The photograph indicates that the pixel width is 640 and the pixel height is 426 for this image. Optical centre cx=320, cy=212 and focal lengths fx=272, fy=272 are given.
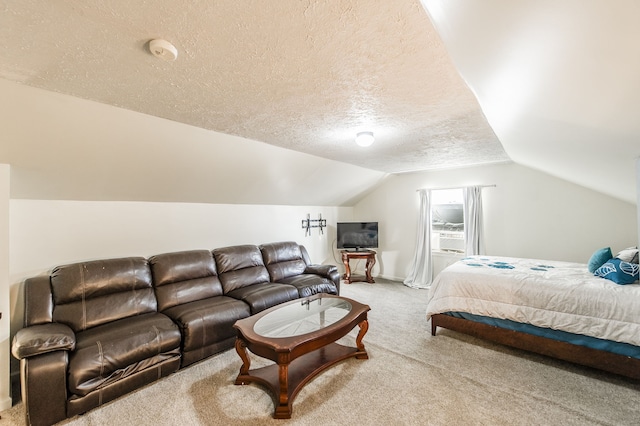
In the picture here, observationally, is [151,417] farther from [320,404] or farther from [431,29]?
[431,29]

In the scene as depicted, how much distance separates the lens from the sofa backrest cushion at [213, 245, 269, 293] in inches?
138

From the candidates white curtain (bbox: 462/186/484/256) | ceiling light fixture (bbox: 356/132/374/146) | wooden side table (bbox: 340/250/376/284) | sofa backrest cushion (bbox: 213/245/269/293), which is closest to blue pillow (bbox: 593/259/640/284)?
white curtain (bbox: 462/186/484/256)

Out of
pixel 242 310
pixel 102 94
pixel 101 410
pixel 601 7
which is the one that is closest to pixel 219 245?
pixel 242 310

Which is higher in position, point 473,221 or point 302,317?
point 473,221

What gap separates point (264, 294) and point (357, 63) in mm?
2596

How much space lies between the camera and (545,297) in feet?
8.35

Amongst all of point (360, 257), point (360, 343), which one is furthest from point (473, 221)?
point (360, 343)

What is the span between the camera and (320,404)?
2.02 m

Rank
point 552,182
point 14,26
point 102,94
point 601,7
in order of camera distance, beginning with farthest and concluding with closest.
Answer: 1. point 552,182
2. point 102,94
3. point 14,26
4. point 601,7

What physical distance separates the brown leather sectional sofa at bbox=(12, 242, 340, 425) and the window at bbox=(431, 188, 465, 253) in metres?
2.76

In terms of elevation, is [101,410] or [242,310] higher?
[242,310]

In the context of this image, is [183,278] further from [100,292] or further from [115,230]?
[115,230]

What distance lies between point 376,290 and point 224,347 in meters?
3.03

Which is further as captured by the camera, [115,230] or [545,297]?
[115,230]
